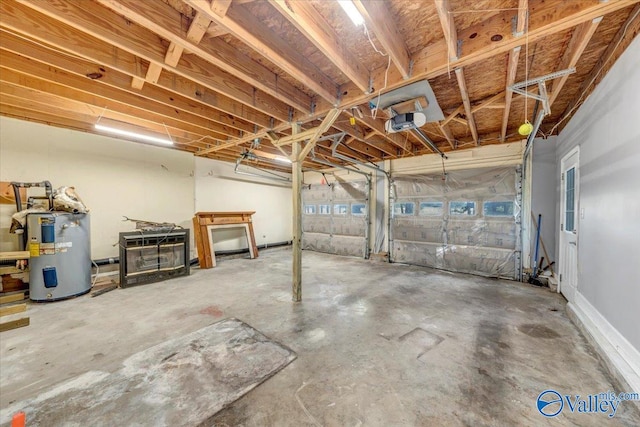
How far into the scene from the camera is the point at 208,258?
565 cm

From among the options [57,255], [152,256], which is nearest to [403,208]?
[152,256]

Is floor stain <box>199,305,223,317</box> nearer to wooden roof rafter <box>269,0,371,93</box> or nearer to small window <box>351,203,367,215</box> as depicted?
wooden roof rafter <box>269,0,371,93</box>

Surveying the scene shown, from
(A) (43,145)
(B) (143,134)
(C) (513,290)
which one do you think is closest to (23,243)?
(A) (43,145)

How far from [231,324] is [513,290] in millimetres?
4553

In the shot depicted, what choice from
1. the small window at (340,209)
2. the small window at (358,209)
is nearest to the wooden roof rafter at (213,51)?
the small window at (358,209)

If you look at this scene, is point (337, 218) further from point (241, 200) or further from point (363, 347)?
point (363, 347)

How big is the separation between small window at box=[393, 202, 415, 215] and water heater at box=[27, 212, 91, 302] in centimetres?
634

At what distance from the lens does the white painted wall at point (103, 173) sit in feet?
12.4

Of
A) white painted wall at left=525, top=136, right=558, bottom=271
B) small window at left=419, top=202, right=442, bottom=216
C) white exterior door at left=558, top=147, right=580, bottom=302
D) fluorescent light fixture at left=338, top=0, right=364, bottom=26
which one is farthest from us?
small window at left=419, top=202, right=442, bottom=216

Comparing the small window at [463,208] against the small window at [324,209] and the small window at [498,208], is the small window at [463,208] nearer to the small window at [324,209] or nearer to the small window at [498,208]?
the small window at [498,208]

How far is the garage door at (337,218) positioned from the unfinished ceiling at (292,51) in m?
3.50

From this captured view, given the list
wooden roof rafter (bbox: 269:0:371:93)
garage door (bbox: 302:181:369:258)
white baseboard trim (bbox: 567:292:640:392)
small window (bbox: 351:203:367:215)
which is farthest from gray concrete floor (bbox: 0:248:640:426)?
small window (bbox: 351:203:367:215)

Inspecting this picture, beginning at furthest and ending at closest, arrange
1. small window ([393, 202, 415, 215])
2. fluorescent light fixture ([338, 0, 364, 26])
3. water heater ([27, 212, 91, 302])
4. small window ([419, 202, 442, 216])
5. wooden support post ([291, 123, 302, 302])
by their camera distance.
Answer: small window ([393, 202, 415, 215])
small window ([419, 202, 442, 216])
wooden support post ([291, 123, 302, 302])
water heater ([27, 212, 91, 302])
fluorescent light fixture ([338, 0, 364, 26])

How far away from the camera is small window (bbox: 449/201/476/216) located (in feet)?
16.8
